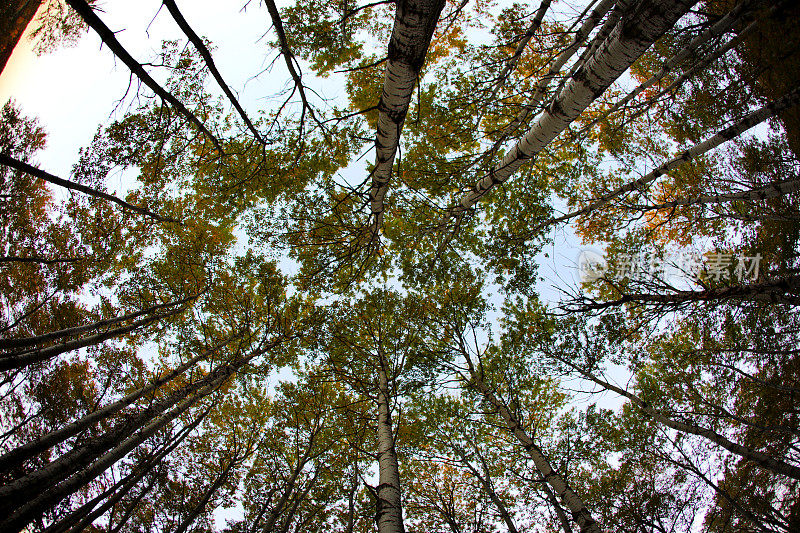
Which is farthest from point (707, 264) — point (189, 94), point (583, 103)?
point (189, 94)

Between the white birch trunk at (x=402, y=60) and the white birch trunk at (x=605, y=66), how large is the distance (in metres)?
1.62

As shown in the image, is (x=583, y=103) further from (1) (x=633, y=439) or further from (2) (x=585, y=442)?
(1) (x=633, y=439)

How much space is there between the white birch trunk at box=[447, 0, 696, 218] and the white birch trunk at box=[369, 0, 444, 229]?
1.62m

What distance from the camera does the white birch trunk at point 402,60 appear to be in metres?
1.85

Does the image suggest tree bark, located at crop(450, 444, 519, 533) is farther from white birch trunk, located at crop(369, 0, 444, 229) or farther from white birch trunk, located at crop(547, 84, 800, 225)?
white birch trunk, located at crop(369, 0, 444, 229)

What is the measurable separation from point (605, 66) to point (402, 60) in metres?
1.87

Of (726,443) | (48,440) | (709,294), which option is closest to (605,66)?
(709,294)

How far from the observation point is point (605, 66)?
2.67m

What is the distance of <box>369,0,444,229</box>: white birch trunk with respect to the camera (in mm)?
1849

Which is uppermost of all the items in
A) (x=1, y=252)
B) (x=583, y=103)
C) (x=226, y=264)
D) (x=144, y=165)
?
(x=226, y=264)

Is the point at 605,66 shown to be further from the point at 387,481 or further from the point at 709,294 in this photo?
the point at 387,481

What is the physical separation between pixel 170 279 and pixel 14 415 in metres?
→ 4.47

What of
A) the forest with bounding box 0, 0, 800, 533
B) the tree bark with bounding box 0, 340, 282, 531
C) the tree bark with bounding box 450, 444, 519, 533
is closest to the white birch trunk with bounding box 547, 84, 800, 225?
the forest with bounding box 0, 0, 800, 533

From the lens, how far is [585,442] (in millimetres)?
7812
